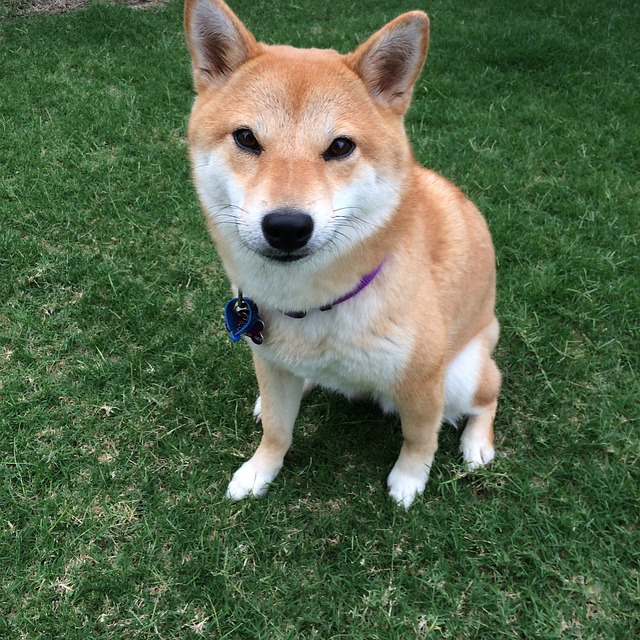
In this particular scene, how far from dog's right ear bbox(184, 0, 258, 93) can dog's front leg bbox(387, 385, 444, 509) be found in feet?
4.27

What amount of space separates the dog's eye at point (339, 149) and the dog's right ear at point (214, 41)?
1.45 ft

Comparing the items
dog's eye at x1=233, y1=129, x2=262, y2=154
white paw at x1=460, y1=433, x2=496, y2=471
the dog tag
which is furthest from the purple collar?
white paw at x1=460, y1=433, x2=496, y2=471

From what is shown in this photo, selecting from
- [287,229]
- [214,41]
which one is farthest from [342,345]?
[214,41]

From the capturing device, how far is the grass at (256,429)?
207 cm

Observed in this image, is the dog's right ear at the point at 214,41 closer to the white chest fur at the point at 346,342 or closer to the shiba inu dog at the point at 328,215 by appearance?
the shiba inu dog at the point at 328,215

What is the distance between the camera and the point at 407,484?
7.75 ft

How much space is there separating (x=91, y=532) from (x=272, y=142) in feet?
5.41

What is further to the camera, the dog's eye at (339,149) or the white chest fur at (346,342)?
the white chest fur at (346,342)

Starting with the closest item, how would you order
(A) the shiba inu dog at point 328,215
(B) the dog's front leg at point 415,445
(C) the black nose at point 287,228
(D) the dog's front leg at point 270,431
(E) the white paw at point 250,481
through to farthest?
(C) the black nose at point 287,228 → (A) the shiba inu dog at point 328,215 → (B) the dog's front leg at point 415,445 → (D) the dog's front leg at point 270,431 → (E) the white paw at point 250,481

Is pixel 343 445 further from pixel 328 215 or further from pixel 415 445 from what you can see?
pixel 328 215

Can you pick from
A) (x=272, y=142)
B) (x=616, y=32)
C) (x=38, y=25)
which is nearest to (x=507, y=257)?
(x=272, y=142)

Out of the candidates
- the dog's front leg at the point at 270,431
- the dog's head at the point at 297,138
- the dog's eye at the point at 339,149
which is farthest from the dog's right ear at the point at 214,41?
the dog's front leg at the point at 270,431

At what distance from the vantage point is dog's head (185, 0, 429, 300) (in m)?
1.65

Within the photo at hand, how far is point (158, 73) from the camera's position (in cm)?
516
